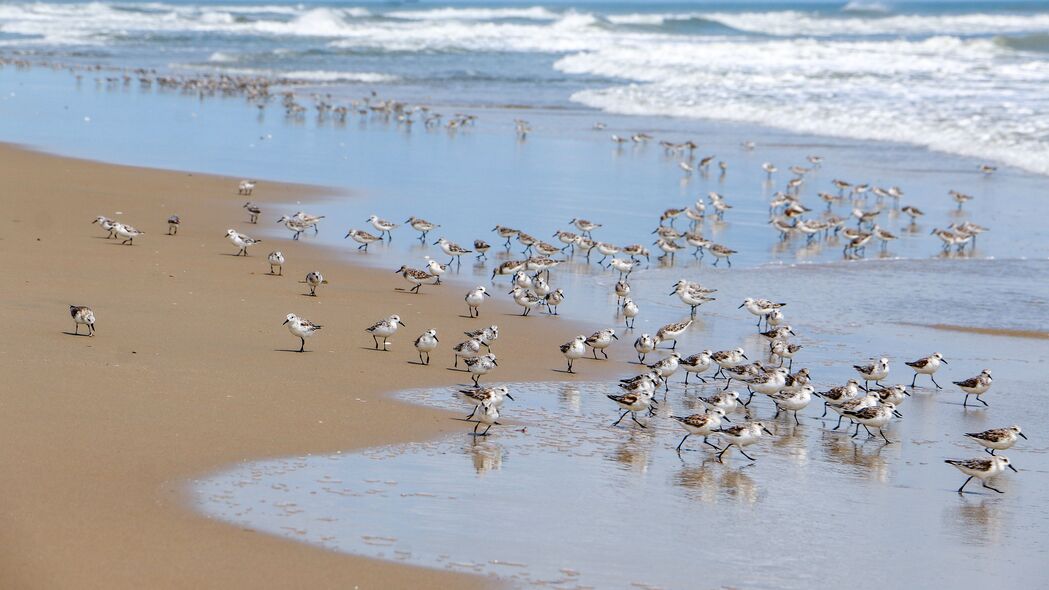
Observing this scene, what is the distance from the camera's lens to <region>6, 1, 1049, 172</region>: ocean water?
31.5m

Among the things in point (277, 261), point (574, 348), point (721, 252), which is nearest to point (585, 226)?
point (721, 252)

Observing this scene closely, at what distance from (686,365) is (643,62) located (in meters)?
42.0

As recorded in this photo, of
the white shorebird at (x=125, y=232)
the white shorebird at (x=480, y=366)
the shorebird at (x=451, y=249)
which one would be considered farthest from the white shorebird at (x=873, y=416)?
the white shorebird at (x=125, y=232)

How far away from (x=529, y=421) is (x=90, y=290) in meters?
4.96

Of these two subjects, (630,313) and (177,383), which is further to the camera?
(630,313)

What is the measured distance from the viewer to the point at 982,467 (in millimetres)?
8250

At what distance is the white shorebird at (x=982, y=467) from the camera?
8.25 metres

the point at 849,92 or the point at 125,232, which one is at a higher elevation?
the point at 849,92

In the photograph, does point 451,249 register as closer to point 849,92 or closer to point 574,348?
point 574,348

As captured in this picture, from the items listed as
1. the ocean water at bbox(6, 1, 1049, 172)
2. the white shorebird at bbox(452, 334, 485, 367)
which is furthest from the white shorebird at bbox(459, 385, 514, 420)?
the ocean water at bbox(6, 1, 1049, 172)

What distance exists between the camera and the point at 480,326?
40.8ft

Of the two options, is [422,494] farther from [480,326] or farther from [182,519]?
[480,326]

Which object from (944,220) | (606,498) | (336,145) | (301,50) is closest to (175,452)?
(606,498)

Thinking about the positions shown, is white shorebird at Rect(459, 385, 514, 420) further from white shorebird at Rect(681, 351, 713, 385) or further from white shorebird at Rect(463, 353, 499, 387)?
white shorebird at Rect(681, 351, 713, 385)
